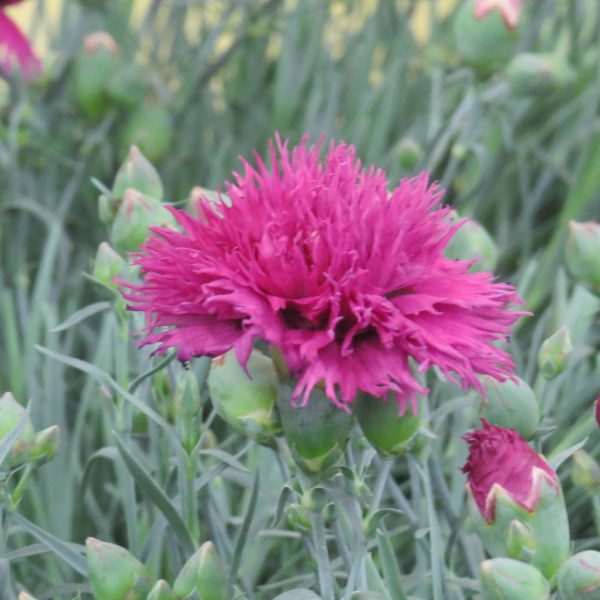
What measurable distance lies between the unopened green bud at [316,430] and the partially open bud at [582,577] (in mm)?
100

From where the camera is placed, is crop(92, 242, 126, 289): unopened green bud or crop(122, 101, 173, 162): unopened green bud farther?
crop(122, 101, 173, 162): unopened green bud

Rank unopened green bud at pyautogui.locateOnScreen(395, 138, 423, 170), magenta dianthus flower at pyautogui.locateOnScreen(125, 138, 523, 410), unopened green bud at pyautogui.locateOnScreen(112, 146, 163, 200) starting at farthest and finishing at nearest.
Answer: unopened green bud at pyautogui.locateOnScreen(395, 138, 423, 170) → unopened green bud at pyautogui.locateOnScreen(112, 146, 163, 200) → magenta dianthus flower at pyautogui.locateOnScreen(125, 138, 523, 410)

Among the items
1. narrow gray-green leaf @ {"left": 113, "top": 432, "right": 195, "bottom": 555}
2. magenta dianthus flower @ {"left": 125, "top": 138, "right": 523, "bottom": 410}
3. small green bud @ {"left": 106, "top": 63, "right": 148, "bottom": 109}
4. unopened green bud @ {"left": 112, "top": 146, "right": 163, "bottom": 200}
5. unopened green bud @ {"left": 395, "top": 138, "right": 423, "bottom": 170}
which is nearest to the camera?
magenta dianthus flower @ {"left": 125, "top": 138, "right": 523, "bottom": 410}

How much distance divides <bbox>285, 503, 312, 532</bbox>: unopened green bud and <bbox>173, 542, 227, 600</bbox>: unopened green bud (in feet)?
0.14

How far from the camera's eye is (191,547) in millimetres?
577

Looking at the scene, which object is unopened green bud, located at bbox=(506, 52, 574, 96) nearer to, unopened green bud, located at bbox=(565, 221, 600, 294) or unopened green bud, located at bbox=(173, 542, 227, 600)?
unopened green bud, located at bbox=(565, 221, 600, 294)

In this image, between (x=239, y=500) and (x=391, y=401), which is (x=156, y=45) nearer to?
(x=239, y=500)

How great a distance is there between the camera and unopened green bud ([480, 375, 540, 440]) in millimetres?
Answer: 562

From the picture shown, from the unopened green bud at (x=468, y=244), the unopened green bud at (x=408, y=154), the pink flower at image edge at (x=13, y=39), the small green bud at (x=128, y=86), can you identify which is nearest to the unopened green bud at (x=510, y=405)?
the unopened green bud at (x=468, y=244)

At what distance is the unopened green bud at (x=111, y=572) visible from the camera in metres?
0.52

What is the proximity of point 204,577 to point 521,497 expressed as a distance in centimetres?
14

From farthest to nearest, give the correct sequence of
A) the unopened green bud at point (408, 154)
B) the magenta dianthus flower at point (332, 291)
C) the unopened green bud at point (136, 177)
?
the unopened green bud at point (408, 154), the unopened green bud at point (136, 177), the magenta dianthus flower at point (332, 291)

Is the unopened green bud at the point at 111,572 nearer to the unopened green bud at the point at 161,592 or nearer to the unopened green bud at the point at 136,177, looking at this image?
the unopened green bud at the point at 161,592

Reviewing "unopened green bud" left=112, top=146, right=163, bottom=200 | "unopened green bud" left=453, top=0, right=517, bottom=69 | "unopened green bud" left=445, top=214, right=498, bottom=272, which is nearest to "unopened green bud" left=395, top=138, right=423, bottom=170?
"unopened green bud" left=453, top=0, right=517, bottom=69
